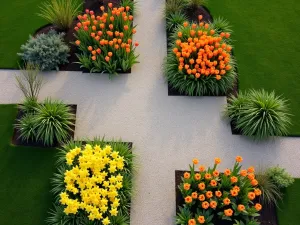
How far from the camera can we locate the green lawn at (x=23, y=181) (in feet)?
22.0

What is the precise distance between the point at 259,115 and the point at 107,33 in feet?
14.9

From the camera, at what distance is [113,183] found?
6.44 metres

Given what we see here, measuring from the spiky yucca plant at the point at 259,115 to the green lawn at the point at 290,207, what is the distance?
4.43 ft

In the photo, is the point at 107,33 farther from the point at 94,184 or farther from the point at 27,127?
the point at 94,184

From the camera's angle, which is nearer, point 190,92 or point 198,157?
point 198,157

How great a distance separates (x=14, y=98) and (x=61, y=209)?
348cm

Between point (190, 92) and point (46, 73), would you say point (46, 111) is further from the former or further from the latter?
point (190, 92)

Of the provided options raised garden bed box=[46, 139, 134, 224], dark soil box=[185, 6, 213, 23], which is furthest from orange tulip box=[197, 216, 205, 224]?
dark soil box=[185, 6, 213, 23]

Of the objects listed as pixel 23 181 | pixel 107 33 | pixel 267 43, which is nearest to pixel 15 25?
pixel 107 33

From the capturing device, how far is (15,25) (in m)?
9.27

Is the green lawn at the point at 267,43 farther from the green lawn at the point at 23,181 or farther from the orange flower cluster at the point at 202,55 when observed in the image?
the green lawn at the point at 23,181

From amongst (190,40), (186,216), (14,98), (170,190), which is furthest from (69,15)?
(186,216)

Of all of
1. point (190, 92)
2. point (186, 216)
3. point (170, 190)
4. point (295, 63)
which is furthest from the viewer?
point (295, 63)

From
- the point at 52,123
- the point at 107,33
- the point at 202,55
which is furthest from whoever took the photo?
the point at 107,33
